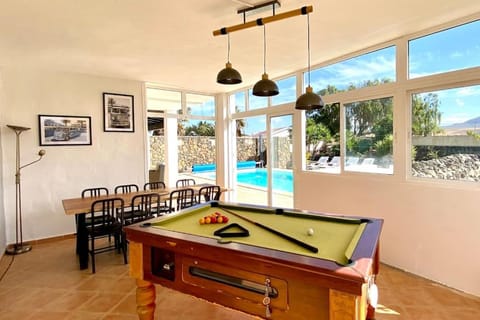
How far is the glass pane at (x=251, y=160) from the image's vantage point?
19.6 ft

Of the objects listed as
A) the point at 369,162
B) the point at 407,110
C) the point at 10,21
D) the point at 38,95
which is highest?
the point at 10,21

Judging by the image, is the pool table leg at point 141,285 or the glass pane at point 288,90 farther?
the glass pane at point 288,90

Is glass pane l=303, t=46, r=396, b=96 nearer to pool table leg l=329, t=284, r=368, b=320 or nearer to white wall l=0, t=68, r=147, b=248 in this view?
pool table leg l=329, t=284, r=368, b=320

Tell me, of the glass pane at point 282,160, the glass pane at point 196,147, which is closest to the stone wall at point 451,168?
the glass pane at point 282,160

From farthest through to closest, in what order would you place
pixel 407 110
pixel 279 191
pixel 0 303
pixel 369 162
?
pixel 279 191
pixel 369 162
pixel 407 110
pixel 0 303

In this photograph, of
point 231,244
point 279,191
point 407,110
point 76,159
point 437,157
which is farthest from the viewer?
point 279,191

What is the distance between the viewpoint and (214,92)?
6.57m

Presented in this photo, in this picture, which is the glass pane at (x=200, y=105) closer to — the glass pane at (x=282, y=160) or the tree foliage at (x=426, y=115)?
the glass pane at (x=282, y=160)

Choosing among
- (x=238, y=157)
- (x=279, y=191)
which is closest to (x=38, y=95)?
(x=238, y=157)

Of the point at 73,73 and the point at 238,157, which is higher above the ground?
the point at 73,73

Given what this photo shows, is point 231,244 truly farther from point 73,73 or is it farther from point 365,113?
point 73,73

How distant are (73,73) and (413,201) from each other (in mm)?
5420

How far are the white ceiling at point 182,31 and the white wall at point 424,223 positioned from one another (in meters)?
1.79

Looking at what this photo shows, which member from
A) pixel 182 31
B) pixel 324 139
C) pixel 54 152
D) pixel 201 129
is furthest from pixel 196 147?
pixel 182 31
